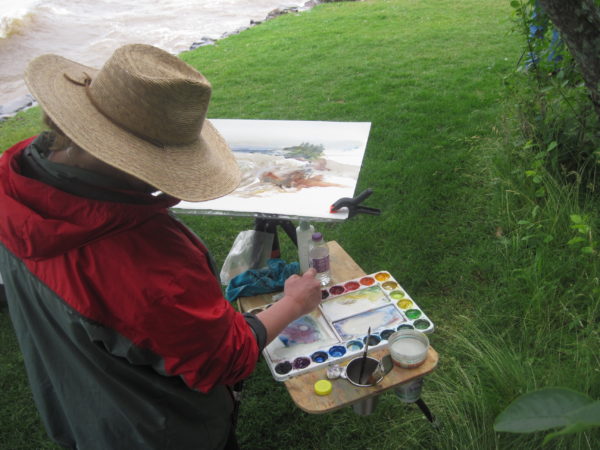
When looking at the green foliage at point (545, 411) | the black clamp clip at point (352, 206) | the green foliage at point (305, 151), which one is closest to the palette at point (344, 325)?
the black clamp clip at point (352, 206)

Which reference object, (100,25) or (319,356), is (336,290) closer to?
(319,356)

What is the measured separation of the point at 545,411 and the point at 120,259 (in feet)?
2.79

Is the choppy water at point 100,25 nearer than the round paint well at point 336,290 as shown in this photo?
No

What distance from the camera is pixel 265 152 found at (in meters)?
2.57

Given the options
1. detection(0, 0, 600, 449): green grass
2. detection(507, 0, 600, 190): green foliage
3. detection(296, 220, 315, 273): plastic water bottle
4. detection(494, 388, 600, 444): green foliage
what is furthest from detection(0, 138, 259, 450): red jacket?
detection(507, 0, 600, 190): green foliage

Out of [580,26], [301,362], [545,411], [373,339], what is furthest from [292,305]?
[580,26]

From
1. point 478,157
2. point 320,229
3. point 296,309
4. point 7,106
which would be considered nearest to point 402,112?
point 478,157

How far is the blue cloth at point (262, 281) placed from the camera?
1947 mm

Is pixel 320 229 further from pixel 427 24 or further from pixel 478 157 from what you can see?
pixel 427 24

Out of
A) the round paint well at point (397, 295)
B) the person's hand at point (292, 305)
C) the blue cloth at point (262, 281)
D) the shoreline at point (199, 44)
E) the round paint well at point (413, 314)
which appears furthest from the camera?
the shoreline at point (199, 44)

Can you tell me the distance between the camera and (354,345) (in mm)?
1646

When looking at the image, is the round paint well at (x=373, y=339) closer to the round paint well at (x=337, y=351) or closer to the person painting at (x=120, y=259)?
the round paint well at (x=337, y=351)

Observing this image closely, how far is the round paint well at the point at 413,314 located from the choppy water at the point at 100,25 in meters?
6.99

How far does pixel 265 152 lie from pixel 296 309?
1.22 m
